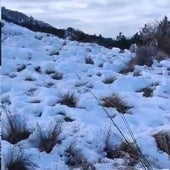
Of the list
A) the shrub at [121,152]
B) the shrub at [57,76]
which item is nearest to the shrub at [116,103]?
the shrub at [121,152]

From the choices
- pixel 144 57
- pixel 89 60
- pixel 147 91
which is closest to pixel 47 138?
pixel 147 91

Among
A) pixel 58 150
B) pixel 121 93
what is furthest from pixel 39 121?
pixel 121 93

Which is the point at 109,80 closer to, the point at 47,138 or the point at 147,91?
the point at 147,91

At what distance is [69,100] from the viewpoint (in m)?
5.86

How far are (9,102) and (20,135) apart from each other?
129 centimetres

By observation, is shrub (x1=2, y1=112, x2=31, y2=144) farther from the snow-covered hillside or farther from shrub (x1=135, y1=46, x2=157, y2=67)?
shrub (x1=135, y1=46, x2=157, y2=67)

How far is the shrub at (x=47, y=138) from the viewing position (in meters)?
4.41

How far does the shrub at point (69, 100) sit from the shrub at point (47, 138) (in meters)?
1.19

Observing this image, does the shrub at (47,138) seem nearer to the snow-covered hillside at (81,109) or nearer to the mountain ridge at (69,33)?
the snow-covered hillside at (81,109)

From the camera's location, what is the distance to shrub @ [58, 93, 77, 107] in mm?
5809

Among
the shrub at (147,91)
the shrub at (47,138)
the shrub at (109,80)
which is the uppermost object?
the shrub at (109,80)

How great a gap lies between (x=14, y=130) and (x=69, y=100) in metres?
1.34

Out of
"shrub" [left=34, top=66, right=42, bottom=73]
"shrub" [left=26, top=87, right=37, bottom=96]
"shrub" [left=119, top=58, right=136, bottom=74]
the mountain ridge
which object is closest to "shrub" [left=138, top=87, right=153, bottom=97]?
"shrub" [left=26, top=87, right=37, bottom=96]

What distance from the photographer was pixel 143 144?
14.9ft
